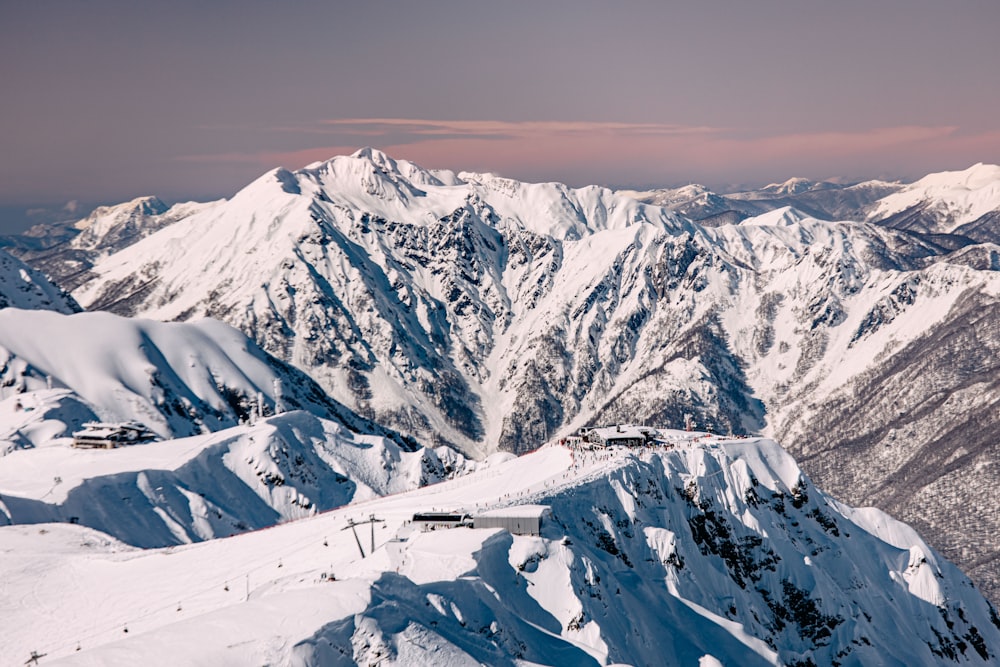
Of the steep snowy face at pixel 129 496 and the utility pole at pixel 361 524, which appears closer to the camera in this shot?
the utility pole at pixel 361 524

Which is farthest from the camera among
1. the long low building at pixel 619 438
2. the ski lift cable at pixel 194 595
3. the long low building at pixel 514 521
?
the long low building at pixel 619 438

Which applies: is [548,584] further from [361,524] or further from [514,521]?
[361,524]

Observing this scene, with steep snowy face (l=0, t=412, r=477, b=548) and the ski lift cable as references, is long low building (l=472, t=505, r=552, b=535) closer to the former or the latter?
the ski lift cable

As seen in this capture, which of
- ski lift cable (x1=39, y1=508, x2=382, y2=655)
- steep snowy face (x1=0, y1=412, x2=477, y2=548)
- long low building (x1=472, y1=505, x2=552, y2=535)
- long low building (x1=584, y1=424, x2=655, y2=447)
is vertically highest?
long low building (x1=472, y1=505, x2=552, y2=535)

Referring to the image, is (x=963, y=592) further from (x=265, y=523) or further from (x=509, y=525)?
(x=265, y=523)

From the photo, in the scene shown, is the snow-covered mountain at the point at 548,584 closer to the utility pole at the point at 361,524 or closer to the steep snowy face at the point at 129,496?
the utility pole at the point at 361,524

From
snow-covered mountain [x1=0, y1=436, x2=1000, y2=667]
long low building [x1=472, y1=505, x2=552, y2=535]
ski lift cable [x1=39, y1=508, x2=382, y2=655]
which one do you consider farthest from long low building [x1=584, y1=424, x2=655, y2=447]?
ski lift cable [x1=39, y1=508, x2=382, y2=655]

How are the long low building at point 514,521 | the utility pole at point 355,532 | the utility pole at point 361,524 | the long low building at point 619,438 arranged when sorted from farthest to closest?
the long low building at point 619,438 → the long low building at point 514,521 → the utility pole at point 355,532 → the utility pole at point 361,524

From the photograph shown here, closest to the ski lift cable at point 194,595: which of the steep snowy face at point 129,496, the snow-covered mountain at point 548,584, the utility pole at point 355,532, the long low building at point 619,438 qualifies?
the snow-covered mountain at point 548,584
